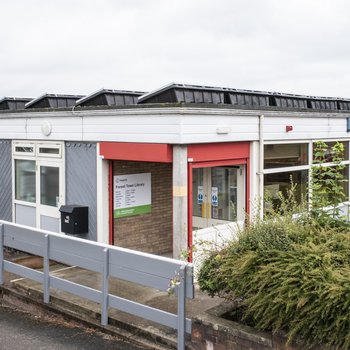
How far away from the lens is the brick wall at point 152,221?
9.13 m

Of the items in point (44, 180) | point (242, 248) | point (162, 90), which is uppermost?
point (162, 90)

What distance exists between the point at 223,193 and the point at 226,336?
4.99 m

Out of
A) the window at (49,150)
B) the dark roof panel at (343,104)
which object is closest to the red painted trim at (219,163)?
the window at (49,150)

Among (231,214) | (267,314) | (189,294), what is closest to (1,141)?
(231,214)

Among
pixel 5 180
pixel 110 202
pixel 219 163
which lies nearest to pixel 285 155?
pixel 219 163

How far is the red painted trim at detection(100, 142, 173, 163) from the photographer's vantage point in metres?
7.57

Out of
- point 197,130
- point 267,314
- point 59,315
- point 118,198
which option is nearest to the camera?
point 267,314

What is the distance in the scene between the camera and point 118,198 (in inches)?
355

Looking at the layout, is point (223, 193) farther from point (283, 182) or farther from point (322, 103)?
point (322, 103)

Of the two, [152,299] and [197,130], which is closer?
[152,299]

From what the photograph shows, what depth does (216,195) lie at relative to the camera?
32.7 ft

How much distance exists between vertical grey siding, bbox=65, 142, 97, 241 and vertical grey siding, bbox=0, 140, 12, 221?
2079mm

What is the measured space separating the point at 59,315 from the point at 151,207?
3548 millimetres

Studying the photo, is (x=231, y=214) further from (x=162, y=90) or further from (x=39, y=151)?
(x=39, y=151)
